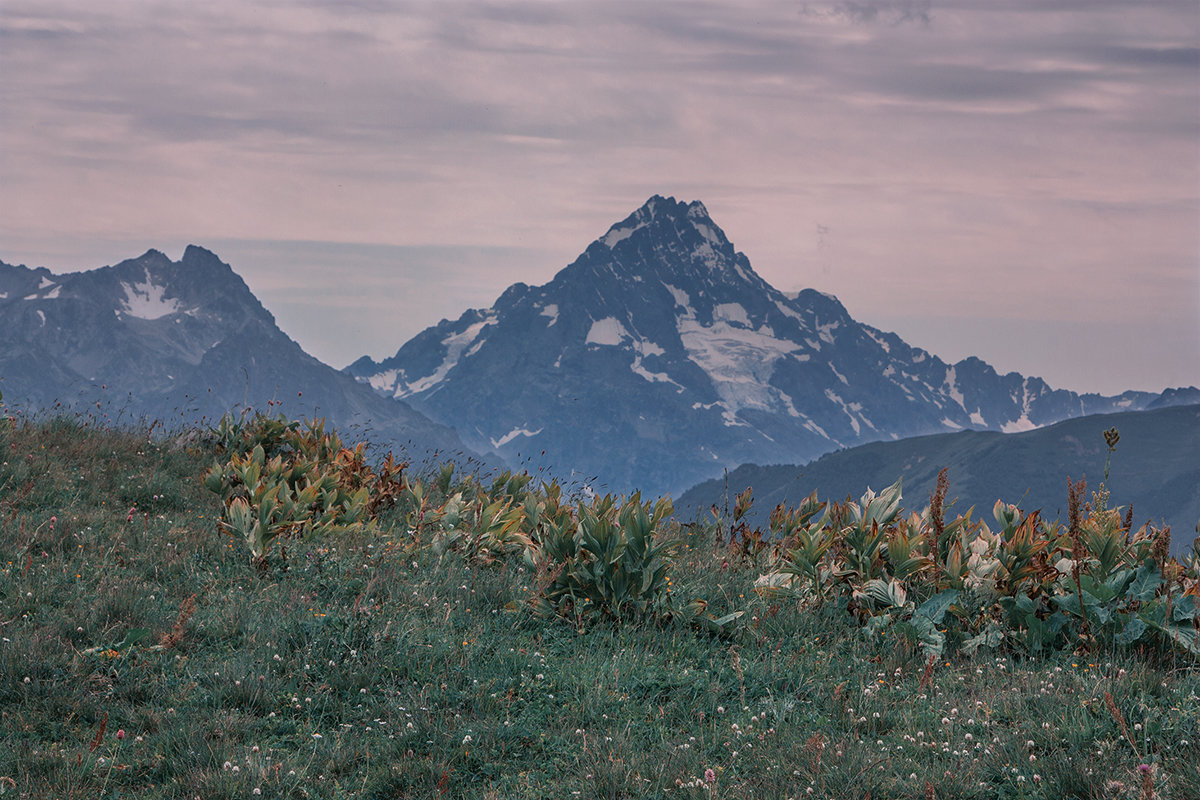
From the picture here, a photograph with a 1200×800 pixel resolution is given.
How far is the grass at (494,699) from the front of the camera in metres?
3.79

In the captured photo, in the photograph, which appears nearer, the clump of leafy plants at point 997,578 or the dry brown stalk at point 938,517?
the clump of leafy plants at point 997,578

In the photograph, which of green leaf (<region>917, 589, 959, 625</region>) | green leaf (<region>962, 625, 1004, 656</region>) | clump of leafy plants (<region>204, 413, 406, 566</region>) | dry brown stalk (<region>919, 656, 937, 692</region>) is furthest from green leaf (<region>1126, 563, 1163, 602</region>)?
clump of leafy plants (<region>204, 413, 406, 566</region>)

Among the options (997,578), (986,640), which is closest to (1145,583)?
(997,578)

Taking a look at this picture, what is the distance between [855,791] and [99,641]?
4.20 metres

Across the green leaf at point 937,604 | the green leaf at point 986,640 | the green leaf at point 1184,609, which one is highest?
the green leaf at point 1184,609

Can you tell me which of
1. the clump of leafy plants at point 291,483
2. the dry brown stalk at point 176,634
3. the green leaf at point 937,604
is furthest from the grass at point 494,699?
the clump of leafy plants at point 291,483

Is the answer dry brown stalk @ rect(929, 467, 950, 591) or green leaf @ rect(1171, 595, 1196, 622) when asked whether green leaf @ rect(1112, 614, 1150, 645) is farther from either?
dry brown stalk @ rect(929, 467, 950, 591)

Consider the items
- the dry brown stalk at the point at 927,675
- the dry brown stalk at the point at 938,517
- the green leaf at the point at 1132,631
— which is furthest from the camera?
the dry brown stalk at the point at 938,517

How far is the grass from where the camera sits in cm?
379

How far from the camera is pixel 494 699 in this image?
4559 mm

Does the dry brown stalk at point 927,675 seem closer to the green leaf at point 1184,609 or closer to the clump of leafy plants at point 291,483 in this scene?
the green leaf at point 1184,609

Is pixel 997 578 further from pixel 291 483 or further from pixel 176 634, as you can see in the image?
pixel 291 483

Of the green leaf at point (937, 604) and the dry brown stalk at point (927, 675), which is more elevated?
the green leaf at point (937, 604)

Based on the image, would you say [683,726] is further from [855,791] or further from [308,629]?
[308,629]
